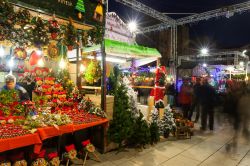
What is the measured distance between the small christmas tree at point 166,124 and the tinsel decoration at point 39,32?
15.6ft

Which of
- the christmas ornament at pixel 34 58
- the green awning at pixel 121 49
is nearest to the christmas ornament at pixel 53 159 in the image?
the green awning at pixel 121 49

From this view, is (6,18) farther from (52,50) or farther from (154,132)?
(154,132)

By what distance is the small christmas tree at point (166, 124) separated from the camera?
7327mm

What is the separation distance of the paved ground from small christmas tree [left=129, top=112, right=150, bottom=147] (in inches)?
10.2

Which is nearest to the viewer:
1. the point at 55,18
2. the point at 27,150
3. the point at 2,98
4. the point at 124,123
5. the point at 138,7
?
the point at 27,150

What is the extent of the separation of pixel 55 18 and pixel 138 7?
1057cm

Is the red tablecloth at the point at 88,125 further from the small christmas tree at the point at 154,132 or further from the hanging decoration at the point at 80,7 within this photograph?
the hanging decoration at the point at 80,7

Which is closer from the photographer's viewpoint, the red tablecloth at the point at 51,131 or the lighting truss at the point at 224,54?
the red tablecloth at the point at 51,131

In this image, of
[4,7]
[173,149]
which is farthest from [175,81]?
[4,7]

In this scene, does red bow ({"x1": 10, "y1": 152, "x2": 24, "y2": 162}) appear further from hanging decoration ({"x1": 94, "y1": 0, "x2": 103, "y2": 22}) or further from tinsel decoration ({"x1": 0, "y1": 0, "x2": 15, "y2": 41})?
hanging decoration ({"x1": 94, "y1": 0, "x2": 103, "y2": 22})

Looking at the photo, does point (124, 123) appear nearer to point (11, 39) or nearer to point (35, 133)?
point (35, 133)

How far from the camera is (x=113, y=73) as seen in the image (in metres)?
6.61

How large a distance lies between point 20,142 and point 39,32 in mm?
2346

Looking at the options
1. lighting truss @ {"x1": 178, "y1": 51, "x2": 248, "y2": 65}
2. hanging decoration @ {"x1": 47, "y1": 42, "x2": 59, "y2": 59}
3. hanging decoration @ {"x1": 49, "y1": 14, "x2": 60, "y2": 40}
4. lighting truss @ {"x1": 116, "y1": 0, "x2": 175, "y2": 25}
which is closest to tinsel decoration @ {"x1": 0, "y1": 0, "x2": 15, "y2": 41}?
hanging decoration @ {"x1": 49, "y1": 14, "x2": 60, "y2": 40}
